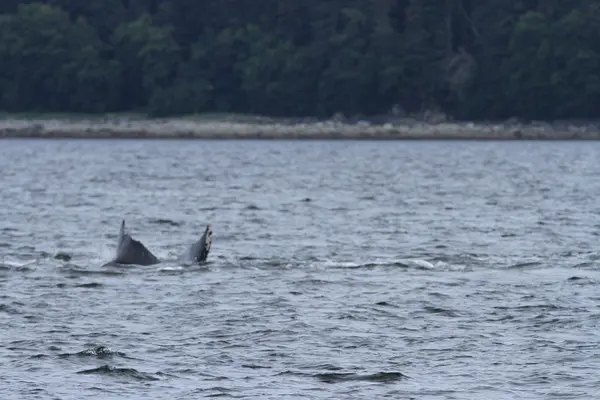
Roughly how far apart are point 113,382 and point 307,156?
7284cm

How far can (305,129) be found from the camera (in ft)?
389

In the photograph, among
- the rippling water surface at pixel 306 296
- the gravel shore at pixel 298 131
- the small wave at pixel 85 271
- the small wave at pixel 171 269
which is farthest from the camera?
the gravel shore at pixel 298 131

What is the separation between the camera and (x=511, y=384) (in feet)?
66.4

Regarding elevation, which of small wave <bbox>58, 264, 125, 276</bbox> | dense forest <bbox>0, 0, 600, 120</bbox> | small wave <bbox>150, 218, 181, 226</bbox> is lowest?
small wave <bbox>150, 218, 181, 226</bbox>

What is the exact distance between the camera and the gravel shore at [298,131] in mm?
117938

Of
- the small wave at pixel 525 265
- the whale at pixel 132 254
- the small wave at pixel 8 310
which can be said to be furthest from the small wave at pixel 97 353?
the small wave at pixel 525 265

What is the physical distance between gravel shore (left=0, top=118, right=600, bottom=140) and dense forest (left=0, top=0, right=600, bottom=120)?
13.6 feet

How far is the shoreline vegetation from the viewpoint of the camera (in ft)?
387

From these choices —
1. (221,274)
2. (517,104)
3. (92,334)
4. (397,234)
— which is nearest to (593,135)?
(517,104)

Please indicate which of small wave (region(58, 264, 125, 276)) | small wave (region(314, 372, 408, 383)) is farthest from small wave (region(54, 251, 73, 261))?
small wave (region(314, 372, 408, 383))

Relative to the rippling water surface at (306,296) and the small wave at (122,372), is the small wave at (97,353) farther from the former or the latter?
the small wave at (122,372)

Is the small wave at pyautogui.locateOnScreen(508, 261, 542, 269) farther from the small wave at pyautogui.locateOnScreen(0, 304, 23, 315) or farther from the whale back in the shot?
the small wave at pyautogui.locateOnScreen(0, 304, 23, 315)

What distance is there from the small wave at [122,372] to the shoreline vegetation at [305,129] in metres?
96.6

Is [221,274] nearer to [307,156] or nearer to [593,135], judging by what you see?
[307,156]
